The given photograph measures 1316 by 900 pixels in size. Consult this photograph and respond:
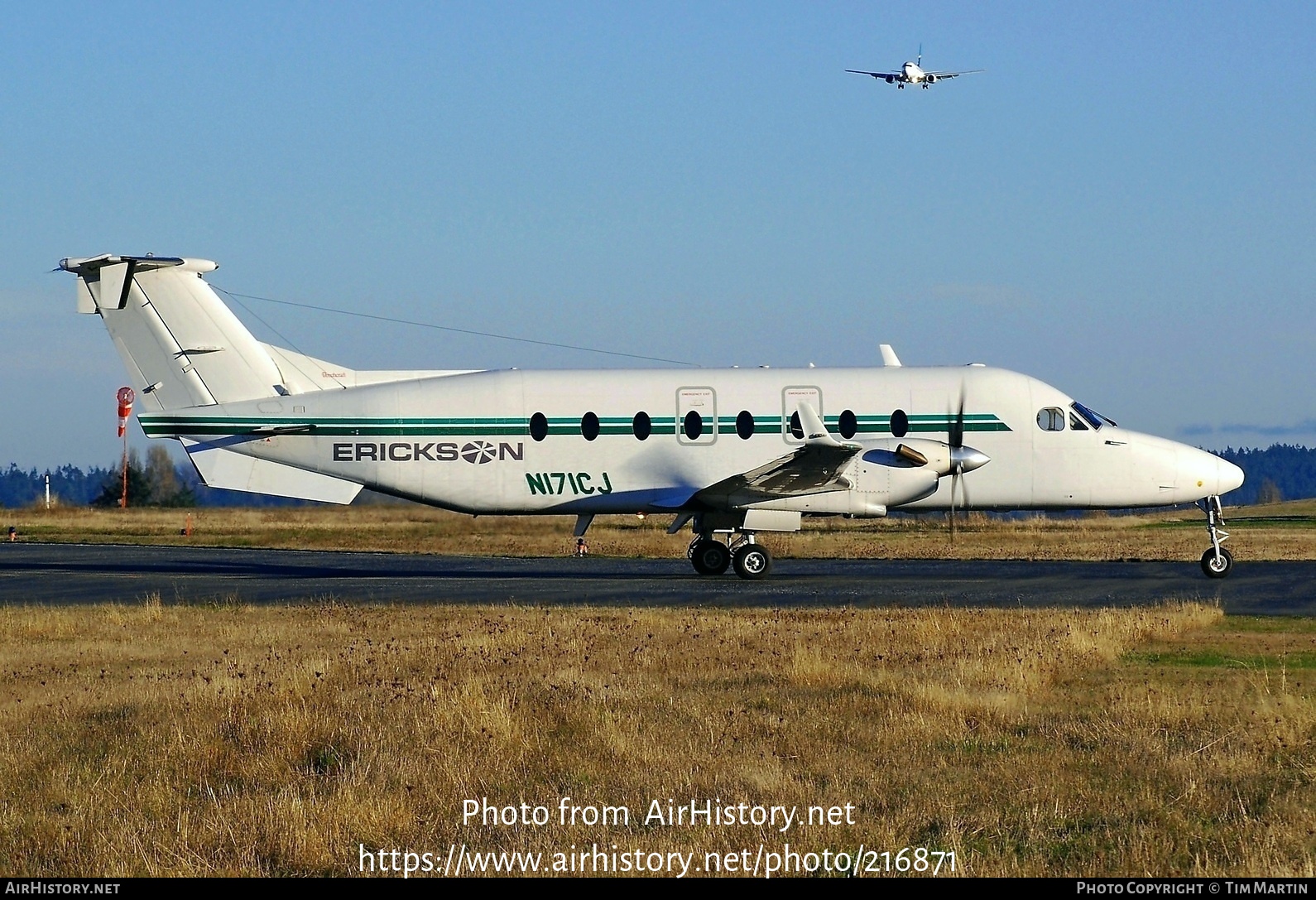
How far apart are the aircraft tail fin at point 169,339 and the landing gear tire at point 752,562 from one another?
1013 centimetres

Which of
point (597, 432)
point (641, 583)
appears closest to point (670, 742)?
point (641, 583)

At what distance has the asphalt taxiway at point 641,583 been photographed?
936 inches

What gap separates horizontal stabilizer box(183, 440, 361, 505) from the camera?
27.6 meters

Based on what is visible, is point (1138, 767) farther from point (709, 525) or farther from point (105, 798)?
point (709, 525)

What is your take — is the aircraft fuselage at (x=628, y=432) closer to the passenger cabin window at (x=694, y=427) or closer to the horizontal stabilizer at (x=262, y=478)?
the passenger cabin window at (x=694, y=427)

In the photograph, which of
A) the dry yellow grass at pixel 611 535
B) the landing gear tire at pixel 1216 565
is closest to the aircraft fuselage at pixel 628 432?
the landing gear tire at pixel 1216 565

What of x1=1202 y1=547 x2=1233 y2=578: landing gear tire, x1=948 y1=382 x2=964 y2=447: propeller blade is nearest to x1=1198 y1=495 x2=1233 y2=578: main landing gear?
x1=1202 y1=547 x2=1233 y2=578: landing gear tire

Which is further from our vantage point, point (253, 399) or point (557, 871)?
point (253, 399)

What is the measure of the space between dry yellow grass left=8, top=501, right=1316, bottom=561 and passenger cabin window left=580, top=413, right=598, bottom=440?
11.5 m

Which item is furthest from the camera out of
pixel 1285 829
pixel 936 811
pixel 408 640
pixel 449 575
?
pixel 449 575

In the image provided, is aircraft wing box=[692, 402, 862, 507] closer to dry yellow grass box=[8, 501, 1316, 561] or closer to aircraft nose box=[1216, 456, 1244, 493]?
aircraft nose box=[1216, 456, 1244, 493]

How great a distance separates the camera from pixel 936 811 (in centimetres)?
862
